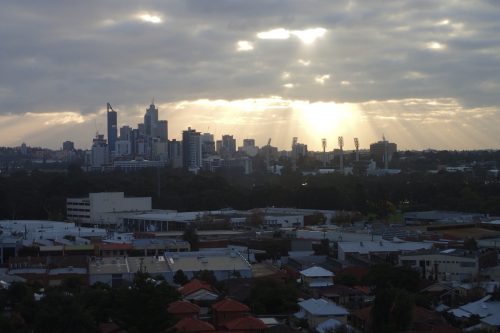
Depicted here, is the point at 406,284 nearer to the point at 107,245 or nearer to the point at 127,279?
the point at 127,279

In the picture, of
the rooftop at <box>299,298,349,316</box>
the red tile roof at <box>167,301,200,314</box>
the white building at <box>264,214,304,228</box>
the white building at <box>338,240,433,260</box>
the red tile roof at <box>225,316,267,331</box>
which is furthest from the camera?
the white building at <box>264,214,304,228</box>

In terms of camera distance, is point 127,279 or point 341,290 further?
point 127,279

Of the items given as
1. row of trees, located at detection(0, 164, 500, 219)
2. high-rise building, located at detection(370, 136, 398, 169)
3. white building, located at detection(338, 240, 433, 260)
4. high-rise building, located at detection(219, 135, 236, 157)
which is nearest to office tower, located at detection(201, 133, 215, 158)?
high-rise building, located at detection(219, 135, 236, 157)

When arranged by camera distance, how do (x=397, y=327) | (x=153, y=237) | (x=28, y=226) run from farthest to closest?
(x=28, y=226) < (x=153, y=237) < (x=397, y=327)

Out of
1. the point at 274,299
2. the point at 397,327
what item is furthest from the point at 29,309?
the point at 397,327

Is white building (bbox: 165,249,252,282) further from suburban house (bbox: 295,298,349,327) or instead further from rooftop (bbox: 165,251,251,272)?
suburban house (bbox: 295,298,349,327)

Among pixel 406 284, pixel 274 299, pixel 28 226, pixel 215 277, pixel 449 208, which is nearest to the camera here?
pixel 274 299
